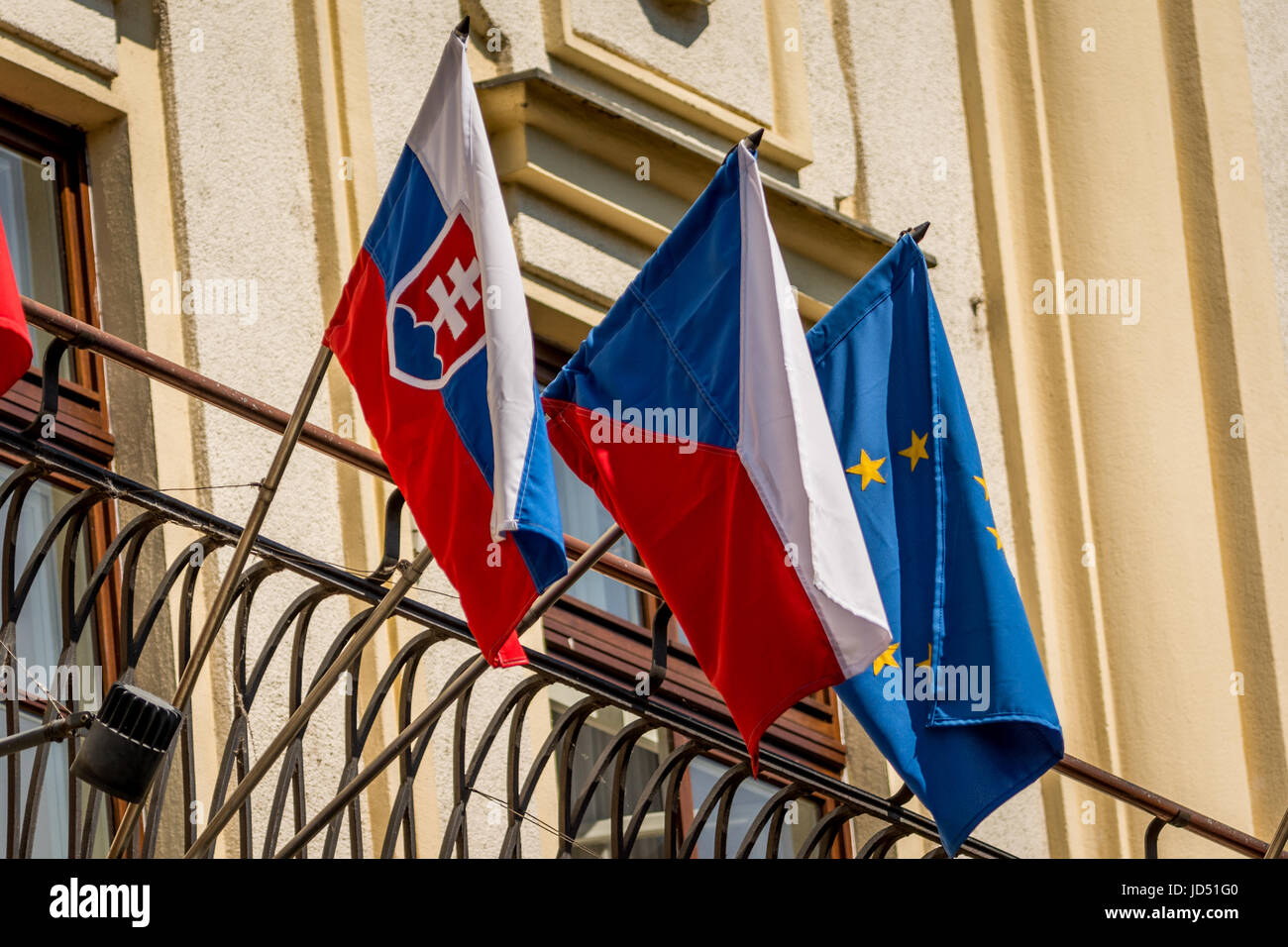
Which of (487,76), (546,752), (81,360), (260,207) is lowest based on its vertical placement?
(546,752)

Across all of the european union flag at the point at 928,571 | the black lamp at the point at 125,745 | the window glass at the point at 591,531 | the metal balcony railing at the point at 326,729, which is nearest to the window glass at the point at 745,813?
the metal balcony railing at the point at 326,729

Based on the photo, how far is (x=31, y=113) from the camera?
24.8ft

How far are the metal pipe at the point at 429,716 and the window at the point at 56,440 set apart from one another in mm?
818

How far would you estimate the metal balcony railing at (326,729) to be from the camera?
5.82 meters

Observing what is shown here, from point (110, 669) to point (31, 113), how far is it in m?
1.86

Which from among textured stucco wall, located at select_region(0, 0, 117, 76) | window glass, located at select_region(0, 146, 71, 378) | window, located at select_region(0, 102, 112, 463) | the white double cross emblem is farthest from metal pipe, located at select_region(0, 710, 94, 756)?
textured stucco wall, located at select_region(0, 0, 117, 76)

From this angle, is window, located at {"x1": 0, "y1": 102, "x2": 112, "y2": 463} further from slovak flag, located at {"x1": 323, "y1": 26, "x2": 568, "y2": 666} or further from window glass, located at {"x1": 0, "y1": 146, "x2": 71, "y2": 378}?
slovak flag, located at {"x1": 323, "y1": 26, "x2": 568, "y2": 666}

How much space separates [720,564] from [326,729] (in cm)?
205

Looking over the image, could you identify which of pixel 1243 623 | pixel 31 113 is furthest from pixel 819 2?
pixel 31 113

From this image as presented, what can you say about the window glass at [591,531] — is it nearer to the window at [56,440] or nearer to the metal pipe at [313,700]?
the window at [56,440]

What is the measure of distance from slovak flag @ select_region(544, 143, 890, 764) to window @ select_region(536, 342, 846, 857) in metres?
2.02

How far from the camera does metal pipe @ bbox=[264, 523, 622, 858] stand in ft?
18.2

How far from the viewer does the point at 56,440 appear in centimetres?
716
